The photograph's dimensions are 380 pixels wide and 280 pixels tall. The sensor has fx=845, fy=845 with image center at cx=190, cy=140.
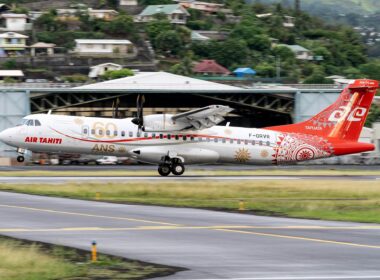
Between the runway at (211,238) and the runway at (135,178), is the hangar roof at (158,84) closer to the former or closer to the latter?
the runway at (135,178)

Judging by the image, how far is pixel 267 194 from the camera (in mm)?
40031

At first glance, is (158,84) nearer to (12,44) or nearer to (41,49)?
(41,49)

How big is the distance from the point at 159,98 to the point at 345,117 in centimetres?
3601

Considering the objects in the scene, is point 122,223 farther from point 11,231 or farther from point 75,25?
point 75,25

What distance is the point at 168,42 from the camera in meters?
175

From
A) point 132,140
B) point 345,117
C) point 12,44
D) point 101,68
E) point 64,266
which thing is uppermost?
point 64,266

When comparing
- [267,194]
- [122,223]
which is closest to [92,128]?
[267,194]

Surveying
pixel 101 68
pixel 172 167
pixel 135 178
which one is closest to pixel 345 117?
pixel 172 167

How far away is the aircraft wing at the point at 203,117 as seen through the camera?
158 feet

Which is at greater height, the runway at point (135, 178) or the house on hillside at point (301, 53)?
the runway at point (135, 178)

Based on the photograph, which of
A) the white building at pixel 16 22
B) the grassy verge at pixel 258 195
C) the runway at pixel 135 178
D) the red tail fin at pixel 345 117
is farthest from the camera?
the white building at pixel 16 22

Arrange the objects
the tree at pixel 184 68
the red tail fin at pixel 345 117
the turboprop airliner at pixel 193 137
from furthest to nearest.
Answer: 1. the tree at pixel 184 68
2. the red tail fin at pixel 345 117
3. the turboprop airliner at pixel 193 137

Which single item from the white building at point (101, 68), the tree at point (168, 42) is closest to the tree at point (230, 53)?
the tree at point (168, 42)

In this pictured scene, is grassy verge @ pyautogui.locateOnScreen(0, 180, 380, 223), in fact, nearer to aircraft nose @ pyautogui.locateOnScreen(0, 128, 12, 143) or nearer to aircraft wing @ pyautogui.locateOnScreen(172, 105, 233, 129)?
aircraft wing @ pyautogui.locateOnScreen(172, 105, 233, 129)
